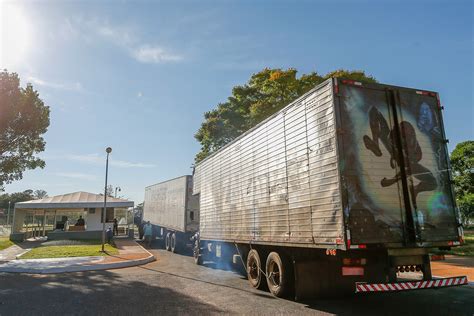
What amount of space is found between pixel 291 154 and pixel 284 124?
0.81 metres

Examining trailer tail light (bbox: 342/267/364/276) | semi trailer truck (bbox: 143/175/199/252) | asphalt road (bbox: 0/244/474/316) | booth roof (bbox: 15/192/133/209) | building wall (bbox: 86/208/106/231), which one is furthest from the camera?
building wall (bbox: 86/208/106/231)

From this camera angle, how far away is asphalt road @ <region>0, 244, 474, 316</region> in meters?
6.48

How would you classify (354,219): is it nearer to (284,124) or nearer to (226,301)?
(284,124)

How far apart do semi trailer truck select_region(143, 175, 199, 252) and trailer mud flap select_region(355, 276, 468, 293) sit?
12119 millimetres

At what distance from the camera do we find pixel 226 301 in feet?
23.7

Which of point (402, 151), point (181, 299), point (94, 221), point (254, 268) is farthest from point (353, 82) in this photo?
point (94, 221)

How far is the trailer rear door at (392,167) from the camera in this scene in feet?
18.8

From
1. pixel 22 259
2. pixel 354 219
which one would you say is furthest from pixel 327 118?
pixel 22 259

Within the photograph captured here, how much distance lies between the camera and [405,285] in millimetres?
5648

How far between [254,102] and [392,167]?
17.3 m

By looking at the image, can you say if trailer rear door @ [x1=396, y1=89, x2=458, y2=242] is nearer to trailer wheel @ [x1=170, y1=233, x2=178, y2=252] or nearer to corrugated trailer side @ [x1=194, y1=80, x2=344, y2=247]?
corrugated trailer side @ [x1=194, y1=80, x2=344, y2=247]

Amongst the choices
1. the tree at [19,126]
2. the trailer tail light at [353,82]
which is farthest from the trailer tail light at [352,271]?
the tree at [19,126]

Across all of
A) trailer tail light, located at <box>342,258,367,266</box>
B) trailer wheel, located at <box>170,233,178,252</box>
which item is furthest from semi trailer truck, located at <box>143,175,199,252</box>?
trailer tail light, located at <box>342,258,367,266</box>

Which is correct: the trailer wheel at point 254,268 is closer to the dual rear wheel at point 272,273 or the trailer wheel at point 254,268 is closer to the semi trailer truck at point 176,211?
the dual rear wheel at point 272,273
